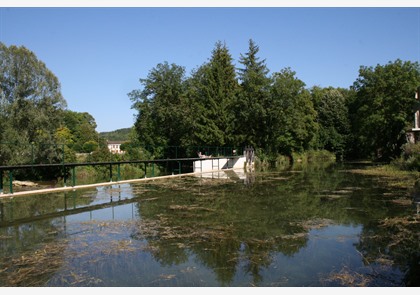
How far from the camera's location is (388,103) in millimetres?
36500

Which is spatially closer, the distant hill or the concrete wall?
the concrete wall

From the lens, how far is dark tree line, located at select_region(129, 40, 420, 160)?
120ft

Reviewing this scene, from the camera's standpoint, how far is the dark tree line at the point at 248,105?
36.4m

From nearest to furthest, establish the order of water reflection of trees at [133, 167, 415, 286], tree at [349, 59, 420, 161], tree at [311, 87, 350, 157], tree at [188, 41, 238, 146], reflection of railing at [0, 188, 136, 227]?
water reflection of trees at [133, 167, 415, 286], reflection of railing at [0, 188, 136, 227], tree at [349, 59, 420, 161], tree at [188, 41, 238, 146], tree at [311, 87, 350, 157]

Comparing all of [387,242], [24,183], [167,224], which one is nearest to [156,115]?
[24,183]

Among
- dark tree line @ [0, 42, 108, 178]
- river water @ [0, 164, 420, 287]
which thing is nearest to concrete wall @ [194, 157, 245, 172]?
dark tree line @ [0, 42, 108, 178]

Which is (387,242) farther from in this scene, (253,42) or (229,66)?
(253,42)

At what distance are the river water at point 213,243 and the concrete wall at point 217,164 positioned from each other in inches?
659

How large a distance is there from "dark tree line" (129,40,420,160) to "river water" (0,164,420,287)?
23.4 m

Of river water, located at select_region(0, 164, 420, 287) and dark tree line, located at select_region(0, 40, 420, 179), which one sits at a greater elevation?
dark tree line, located at select_region(0, 40, 420, 179)

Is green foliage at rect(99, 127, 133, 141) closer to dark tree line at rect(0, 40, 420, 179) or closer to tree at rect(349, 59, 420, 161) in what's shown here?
dark tree line at rect(0, 40, 420, 179)

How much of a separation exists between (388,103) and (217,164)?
18867 millimetres

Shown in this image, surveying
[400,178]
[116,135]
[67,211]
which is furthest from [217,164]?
[116,135]

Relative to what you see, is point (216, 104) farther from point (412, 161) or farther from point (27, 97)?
point (412, 161)
